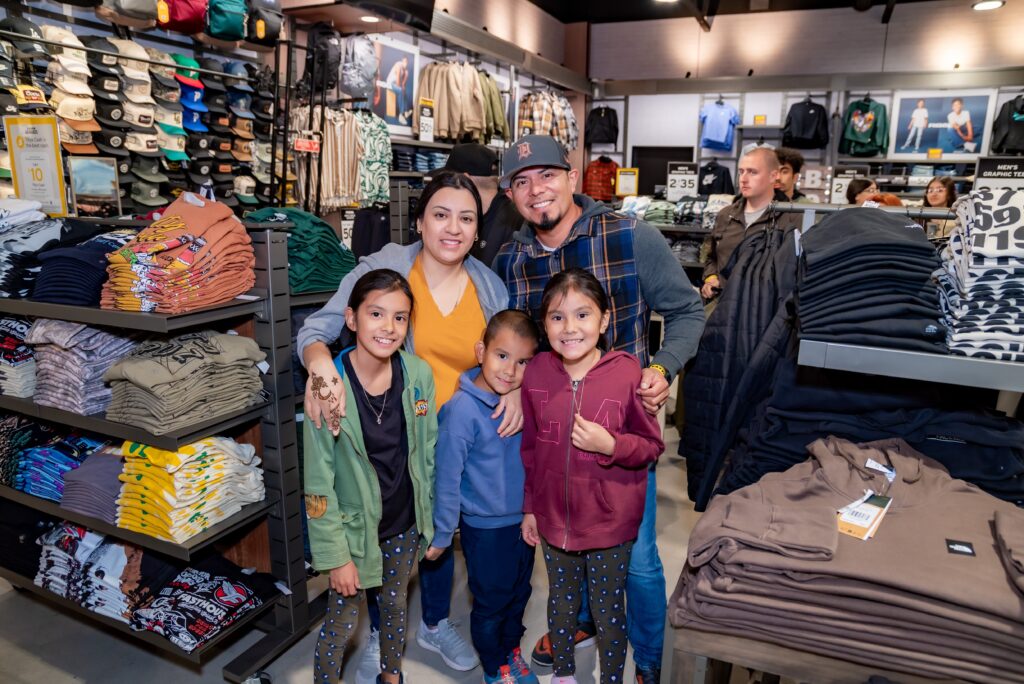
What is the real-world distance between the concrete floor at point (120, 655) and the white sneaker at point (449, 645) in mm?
26

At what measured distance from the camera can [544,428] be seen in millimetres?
1863

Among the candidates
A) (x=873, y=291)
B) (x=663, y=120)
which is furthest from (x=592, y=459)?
(x=663, y=120)

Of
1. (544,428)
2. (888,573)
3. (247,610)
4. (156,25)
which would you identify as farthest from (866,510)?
(156,25)

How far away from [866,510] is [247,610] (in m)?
2.05

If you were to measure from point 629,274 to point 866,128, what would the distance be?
8.25 m

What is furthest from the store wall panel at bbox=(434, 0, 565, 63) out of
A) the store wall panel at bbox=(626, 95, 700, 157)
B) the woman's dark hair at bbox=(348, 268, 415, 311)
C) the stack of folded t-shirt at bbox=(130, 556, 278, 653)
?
the stack of folded t-shirt at bbox=(130, 556, 278, 653)

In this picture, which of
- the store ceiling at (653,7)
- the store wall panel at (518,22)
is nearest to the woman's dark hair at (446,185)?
the store wall panel at (518,22)

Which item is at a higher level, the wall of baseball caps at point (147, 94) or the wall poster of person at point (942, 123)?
the wall poster of person at point (942, 123)

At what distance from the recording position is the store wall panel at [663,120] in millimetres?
9844

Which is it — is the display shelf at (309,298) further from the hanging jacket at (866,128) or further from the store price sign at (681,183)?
the hanging jacket at (866,128)

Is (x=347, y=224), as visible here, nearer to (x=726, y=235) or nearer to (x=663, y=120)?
(x=726, y=235)

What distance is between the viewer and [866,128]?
8602mm

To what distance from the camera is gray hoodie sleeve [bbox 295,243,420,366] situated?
6.55 feet

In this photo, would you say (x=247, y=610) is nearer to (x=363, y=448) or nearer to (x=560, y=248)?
(x=363, y=448)
